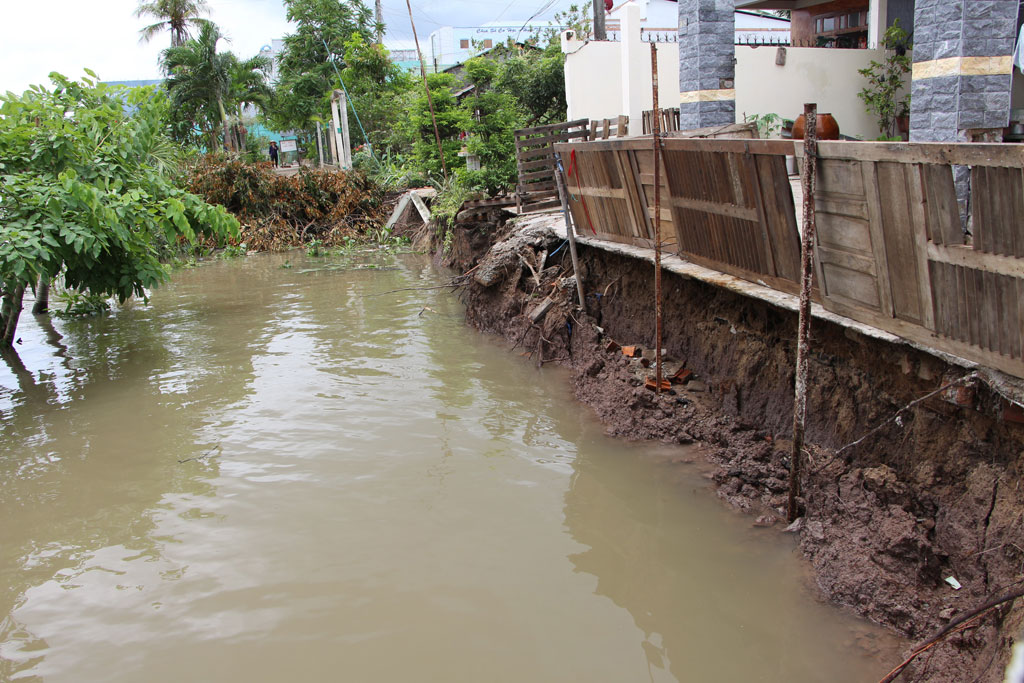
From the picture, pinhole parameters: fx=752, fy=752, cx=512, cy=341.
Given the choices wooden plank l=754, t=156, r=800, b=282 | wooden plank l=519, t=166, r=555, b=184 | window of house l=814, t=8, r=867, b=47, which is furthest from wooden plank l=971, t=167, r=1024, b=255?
window of house l=814, t=8, r=867, b=47

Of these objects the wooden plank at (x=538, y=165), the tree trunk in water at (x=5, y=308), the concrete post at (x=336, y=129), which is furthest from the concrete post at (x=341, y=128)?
the tree trunk in water at (x=5, y=308)

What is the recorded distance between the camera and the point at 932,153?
362 centimetres

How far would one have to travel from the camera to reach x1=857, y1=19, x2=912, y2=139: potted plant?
12.6m

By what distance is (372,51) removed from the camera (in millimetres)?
32750

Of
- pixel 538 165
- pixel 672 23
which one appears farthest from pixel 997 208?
pixel 672 23

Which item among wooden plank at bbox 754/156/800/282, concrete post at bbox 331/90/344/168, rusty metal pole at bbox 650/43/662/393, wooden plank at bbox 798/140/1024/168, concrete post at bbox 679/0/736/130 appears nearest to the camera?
wooden plank at bbox 798/140/1024/168

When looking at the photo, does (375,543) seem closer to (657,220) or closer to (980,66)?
(657,220)

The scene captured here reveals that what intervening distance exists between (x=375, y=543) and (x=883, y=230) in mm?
3591

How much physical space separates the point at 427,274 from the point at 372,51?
71.2 ft

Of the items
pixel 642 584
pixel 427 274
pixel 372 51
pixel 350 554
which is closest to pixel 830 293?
pixel 642 584

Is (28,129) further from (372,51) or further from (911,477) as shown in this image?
(372,51)

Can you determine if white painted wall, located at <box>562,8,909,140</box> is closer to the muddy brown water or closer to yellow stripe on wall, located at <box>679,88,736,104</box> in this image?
yellow stripe on wall, located at <box>679,88,736,104</box>

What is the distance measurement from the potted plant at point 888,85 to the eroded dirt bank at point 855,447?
7.74 metres

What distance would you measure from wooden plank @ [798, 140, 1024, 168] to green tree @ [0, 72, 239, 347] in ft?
24.5
